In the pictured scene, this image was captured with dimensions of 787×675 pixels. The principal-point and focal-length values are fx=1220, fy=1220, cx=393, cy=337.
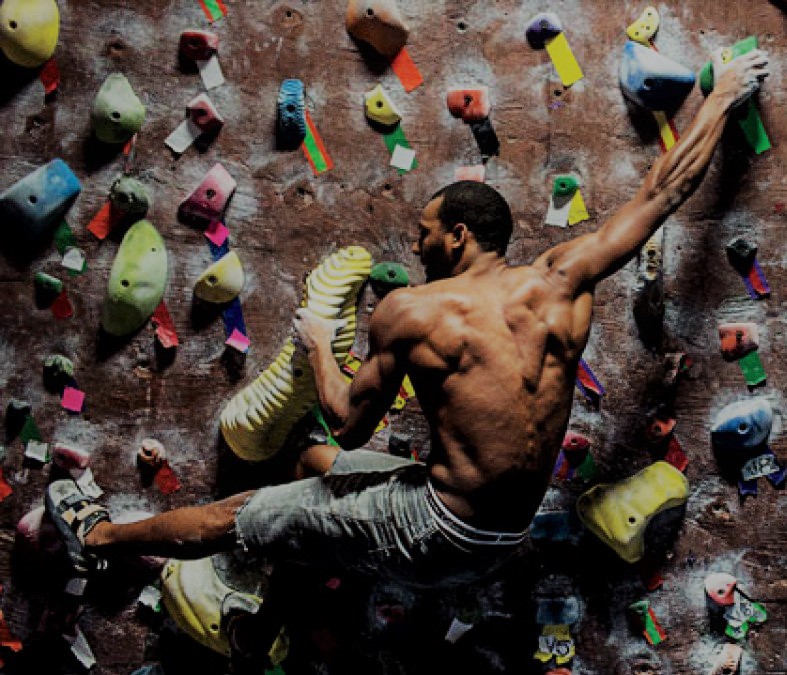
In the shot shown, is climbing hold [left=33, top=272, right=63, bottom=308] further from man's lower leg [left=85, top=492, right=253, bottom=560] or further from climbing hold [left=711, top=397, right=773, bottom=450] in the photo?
climbing hold [left=711, top=397, right=773, bottom=450]

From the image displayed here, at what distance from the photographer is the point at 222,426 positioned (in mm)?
3580

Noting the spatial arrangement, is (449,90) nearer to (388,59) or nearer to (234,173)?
(388,59)

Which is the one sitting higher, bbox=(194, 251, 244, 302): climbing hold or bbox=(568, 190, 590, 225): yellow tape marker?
bbox=(568, 190, 590, 225): yellow tape marker

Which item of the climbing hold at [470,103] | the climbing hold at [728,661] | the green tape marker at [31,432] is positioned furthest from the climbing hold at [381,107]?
the climbing hold at [728,661]

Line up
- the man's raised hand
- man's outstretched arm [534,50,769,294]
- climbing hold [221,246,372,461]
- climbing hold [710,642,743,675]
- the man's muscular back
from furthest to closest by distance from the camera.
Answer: climbing hold [710,642,743,675]
climbing hold [221,246,372,461]
the man's raised hand
man's outstretched arm [534,50,769,294]
the man's muscular back

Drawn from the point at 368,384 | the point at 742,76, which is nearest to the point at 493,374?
the point at 368,384

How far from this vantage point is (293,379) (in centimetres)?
339

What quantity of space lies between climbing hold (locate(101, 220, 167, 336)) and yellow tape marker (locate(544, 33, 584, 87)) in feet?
4.14

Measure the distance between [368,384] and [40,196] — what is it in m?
1.28

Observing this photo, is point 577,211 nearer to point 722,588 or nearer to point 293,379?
point 293,379

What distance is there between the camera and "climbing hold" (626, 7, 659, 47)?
135 inches

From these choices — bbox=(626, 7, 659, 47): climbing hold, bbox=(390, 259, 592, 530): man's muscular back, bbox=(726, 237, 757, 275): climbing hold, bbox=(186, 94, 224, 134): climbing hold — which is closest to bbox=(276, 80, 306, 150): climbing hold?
bbox=(186, 94, 224, 134): climbing hold

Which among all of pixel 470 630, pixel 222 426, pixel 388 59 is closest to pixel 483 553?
pixel 470 630

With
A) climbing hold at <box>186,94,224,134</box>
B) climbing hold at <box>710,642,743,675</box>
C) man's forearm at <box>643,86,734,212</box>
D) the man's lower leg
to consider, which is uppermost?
man's forearm at <box>643,86,734,212</box>
